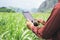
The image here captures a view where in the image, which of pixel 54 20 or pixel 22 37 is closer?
pixel 54 20

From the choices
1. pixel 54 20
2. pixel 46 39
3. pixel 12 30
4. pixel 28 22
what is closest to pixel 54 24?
pixel 54 20

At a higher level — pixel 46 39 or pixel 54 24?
pixel 54 24

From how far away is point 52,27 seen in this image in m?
1.86

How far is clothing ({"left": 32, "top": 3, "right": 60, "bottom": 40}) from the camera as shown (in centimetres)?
183

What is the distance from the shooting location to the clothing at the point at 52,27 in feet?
6.01

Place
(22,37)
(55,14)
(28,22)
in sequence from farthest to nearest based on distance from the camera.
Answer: (22,37) → (28,22) → (55,14)

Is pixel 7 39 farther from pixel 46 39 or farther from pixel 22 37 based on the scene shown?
pixel 46 39

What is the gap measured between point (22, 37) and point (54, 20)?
66.9 inches

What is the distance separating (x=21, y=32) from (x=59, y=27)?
169 cm

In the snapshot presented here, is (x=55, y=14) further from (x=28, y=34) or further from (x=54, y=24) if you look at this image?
(x=28, y=34)

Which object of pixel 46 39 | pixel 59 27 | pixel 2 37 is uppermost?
pixel 59 27

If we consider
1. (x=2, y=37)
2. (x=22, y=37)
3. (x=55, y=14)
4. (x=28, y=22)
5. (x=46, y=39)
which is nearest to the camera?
(x=55, y=14)

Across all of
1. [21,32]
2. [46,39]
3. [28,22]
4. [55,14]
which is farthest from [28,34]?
[55,14]

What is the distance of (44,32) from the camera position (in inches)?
76.0
